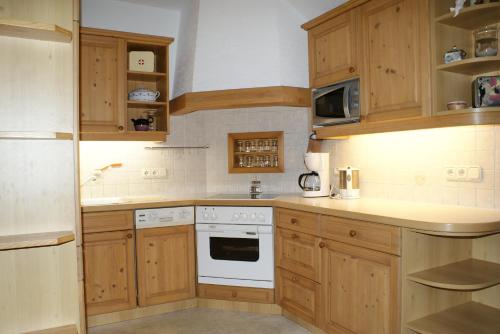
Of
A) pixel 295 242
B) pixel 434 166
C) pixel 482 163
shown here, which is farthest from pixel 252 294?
pixel 482 163

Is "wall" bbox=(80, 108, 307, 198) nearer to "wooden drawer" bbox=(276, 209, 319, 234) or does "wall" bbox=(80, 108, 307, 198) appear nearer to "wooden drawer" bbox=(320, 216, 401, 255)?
"wooden drawer" bbox=(276, 209, 319, 234)

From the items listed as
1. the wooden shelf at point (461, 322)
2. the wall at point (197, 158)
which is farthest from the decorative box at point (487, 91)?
the wall at point (197, 158)

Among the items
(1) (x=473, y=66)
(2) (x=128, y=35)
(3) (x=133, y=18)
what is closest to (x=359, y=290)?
(1) (x=473, y=66)

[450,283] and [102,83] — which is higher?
[102,83]

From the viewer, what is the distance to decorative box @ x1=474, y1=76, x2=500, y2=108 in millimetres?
2055

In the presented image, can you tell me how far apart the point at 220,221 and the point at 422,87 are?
5.85 ft

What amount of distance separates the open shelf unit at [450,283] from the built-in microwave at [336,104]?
984 millimetres

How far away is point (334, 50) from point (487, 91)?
112 cm

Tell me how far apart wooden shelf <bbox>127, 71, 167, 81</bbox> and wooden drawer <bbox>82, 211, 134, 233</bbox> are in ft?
3.93

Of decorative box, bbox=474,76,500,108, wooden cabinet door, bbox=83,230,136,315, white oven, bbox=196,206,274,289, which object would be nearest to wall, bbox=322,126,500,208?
decorative box, bbox=474,76,500,108

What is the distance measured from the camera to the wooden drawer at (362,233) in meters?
2.05

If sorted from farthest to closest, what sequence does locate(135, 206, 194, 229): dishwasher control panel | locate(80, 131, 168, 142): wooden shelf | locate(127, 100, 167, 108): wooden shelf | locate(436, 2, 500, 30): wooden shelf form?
locate(127, 100, 167, 108): wooden shelf, locate(80, 131, 168, 142): wooden shelf, locate(135, 206, 194, 229): dishwasher control panel, locate(436, 2, 500, 30): wooden shelf

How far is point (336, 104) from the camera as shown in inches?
113

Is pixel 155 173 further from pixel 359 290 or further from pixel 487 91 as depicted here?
pixel 487 91
